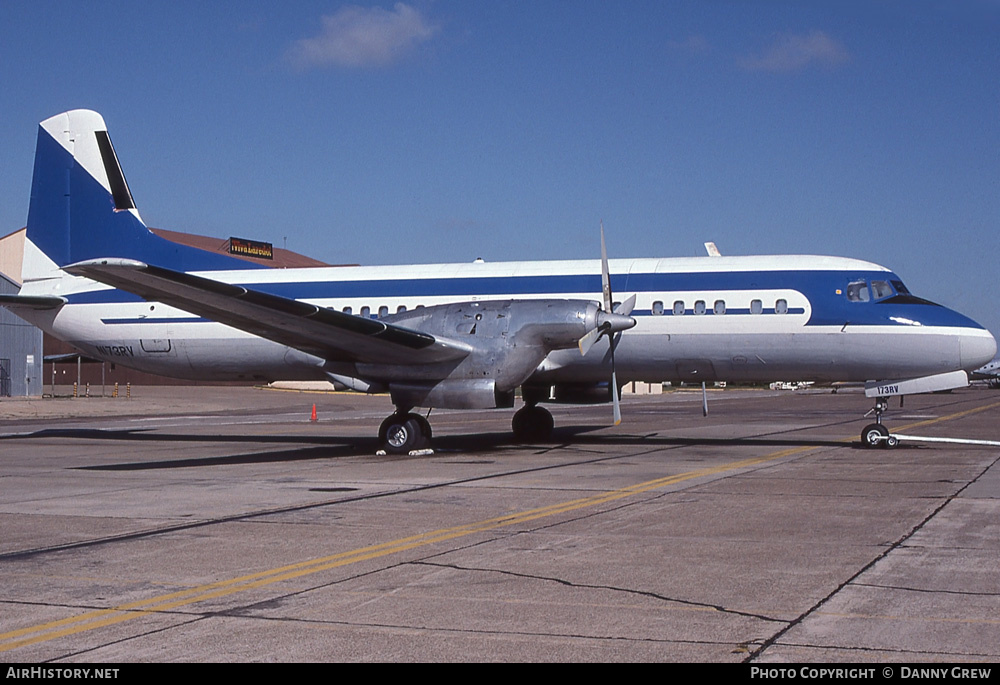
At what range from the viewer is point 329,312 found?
56.3ft

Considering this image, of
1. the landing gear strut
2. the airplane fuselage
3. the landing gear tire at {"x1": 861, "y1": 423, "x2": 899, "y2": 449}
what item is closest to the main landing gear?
the landing gear tire at {"x1": 861, "y1": 423, "x2": 899, "y2": 449}

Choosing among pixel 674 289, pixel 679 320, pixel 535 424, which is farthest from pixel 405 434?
pixel 674 289

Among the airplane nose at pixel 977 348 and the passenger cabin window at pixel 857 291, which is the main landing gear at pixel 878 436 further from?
the passenger cabin window at pixel 857 291

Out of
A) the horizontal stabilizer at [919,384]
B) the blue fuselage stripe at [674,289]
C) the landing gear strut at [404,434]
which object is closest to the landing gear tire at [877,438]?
the horizontal stabilizer at [919,384]

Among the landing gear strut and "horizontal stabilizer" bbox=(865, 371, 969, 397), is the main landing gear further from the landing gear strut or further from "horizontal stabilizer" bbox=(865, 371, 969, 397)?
the landing gear strut

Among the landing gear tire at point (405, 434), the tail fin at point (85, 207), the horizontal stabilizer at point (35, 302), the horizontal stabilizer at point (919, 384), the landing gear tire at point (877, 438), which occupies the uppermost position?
the tail fin at point (85, 207)

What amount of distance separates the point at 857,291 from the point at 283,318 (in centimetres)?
1153

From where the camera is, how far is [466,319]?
19406 millimetres

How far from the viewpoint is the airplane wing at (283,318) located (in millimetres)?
15914

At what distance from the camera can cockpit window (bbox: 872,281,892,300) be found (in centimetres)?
1991

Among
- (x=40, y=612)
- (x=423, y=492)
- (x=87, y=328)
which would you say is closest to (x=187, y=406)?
(x=87, y=328)

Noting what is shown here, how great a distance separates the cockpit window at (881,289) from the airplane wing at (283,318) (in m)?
8.49

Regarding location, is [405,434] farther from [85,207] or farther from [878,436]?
[85,207]
